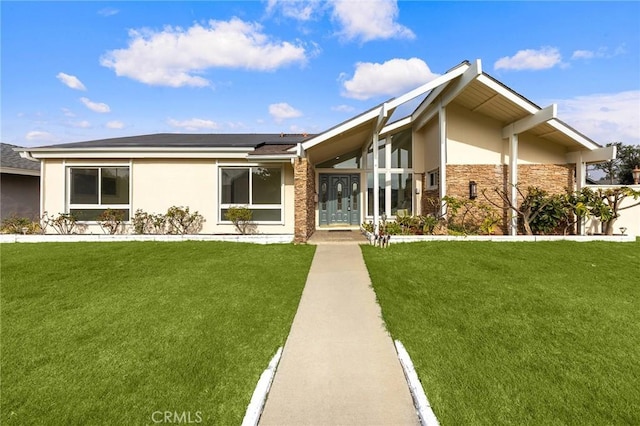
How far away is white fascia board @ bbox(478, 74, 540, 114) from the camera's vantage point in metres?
9.26

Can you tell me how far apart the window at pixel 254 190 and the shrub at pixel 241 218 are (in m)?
0.28

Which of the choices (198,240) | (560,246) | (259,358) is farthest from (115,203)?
(560,246)

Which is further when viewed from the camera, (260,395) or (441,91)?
(441,91)

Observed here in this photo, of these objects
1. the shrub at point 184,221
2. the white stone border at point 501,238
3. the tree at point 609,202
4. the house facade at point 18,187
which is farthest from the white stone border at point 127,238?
the tree at point 609,202

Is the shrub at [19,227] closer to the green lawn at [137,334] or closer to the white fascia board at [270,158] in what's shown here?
the green lawn at [137,334]

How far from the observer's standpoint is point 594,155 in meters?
10.2

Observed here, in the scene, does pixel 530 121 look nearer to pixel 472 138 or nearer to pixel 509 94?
pixel 509 94

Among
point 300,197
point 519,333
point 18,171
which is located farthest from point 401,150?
point 18,171

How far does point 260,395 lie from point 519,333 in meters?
3.26

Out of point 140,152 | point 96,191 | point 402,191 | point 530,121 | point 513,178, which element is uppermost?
point 530,121

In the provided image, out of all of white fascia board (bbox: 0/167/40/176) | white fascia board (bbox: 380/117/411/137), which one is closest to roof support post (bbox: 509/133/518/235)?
white fascia board (bbox: 380/117/411/137)

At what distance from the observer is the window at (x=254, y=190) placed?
35.0 feet

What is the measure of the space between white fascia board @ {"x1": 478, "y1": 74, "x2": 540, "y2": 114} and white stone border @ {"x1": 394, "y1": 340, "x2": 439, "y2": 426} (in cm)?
927

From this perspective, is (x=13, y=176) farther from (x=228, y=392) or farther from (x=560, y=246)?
(x=560, y=246)
